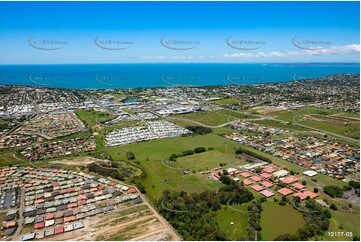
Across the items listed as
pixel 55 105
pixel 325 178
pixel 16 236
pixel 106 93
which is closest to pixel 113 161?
pixel 16 236

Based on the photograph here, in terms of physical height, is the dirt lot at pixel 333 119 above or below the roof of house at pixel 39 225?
above

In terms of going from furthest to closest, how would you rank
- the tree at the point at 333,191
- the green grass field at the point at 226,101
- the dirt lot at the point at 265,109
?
the green grass field at the point at 226,101 → the dirt lot at the point at 265,109 → the tree at the point at 333,191

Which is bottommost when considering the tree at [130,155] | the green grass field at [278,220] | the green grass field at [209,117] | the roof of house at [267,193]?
the green grass field at [209,117]

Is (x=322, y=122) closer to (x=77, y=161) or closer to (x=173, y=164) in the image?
(x=173, y=164)

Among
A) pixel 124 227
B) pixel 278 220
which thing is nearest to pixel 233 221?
pixel 278 220

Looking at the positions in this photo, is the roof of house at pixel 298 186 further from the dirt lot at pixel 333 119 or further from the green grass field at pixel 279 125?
the dirt lot at pixel 333 119

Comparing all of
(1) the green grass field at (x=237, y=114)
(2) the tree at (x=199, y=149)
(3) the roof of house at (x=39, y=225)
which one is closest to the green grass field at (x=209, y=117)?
(1) the green grass field at (x=237, y=114)

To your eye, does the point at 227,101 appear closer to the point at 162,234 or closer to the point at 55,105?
the point at 55,105

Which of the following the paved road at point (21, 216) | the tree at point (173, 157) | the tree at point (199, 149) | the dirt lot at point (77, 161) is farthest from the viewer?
the tree at point (199, 149)
